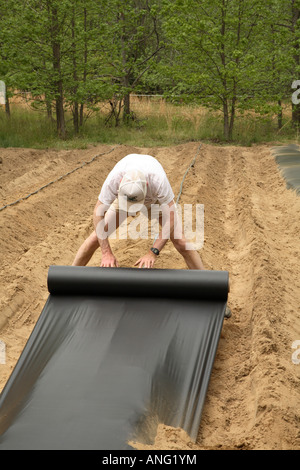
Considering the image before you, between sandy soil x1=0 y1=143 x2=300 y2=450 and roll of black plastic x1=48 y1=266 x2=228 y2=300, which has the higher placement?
roll of black plastic x1=48 y1=266 x2=228 y2=300

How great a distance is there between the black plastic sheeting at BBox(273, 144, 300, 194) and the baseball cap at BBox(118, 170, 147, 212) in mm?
5630

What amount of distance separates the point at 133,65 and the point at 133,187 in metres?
16.0

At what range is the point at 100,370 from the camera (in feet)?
Answer: 11.8

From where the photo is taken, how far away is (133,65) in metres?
19.0

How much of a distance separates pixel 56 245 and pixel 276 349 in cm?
370

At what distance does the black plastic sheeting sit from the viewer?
9788mm

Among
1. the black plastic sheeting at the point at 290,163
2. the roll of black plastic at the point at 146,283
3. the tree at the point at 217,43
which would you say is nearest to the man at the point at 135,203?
the roll of black plastic at the point at 146,283

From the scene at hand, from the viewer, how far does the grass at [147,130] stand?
53.5 feet

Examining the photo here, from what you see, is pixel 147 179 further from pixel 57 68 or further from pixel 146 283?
pixel 57 68

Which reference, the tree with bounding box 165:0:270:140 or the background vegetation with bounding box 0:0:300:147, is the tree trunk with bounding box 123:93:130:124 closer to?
the background vegetation with bounding box 0:0:300:147

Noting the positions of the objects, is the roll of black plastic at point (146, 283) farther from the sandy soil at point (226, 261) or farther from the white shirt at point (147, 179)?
the white shirt at point (147, 179)

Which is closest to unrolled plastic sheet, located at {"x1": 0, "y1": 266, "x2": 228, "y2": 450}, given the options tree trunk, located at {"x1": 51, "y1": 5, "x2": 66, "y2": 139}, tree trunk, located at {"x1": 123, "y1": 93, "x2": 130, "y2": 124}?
tree trunk, located at {"x1": 51, "y1": 5, "x2": 66, "y2": 139}
